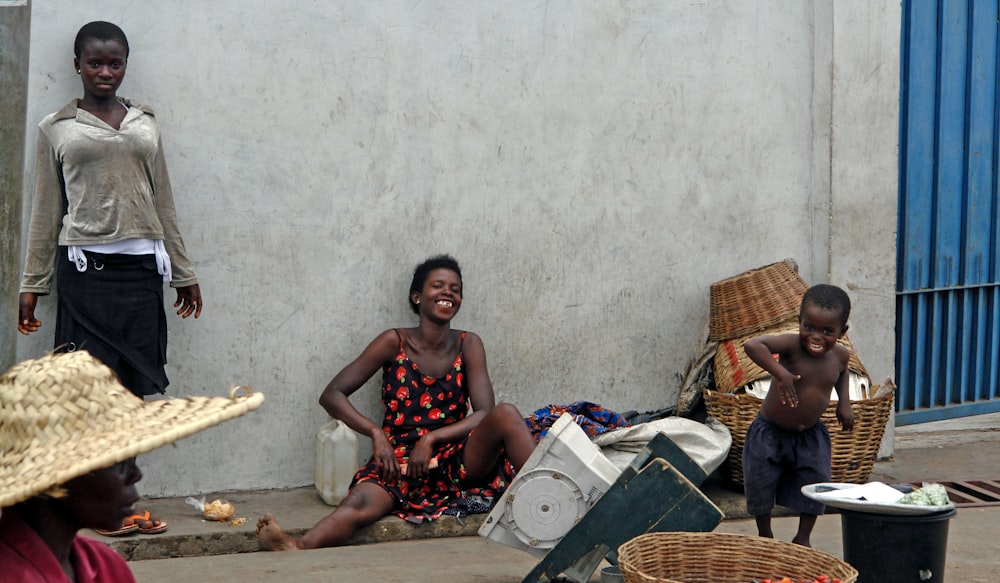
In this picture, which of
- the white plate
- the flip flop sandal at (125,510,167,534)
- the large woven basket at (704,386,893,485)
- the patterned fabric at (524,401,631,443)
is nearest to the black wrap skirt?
the flip flop sandal at (125,510,167,534)

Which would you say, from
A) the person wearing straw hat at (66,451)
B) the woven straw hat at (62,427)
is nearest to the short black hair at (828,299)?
the person wearing straw hat at (66,451)

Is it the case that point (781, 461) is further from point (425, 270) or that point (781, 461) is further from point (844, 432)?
point (425, 270)

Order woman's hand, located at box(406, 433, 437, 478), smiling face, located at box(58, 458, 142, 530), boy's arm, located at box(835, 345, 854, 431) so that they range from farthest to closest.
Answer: woman's hand, located at box(406, 433, 437, 478)
boy's arm, located at box(835, 345, 854, 431)
smiling face, located at box(58, 458, 142, 530)

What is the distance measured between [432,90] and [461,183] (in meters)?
0.44

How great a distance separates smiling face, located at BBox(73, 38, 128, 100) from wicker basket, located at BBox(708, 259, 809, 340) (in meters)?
2.92

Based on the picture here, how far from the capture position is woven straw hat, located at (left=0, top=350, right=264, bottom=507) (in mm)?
2004

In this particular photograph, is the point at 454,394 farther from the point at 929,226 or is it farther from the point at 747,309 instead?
the point at 929,226

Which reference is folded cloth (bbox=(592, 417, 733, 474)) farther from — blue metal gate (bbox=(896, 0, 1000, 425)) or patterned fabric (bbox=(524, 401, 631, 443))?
blue metal gate (bbox=(896, 0, 1000, 425))

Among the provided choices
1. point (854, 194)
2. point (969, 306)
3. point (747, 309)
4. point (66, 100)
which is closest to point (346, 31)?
point (66, 100)

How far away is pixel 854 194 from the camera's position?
6137 millimetres

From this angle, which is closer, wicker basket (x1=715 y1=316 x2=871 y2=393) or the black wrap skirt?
the black wrap skirt

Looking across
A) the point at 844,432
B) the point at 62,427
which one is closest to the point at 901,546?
the point at 844,432

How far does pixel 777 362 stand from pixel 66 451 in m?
3.00

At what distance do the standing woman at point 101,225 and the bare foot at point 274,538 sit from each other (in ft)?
1.42
